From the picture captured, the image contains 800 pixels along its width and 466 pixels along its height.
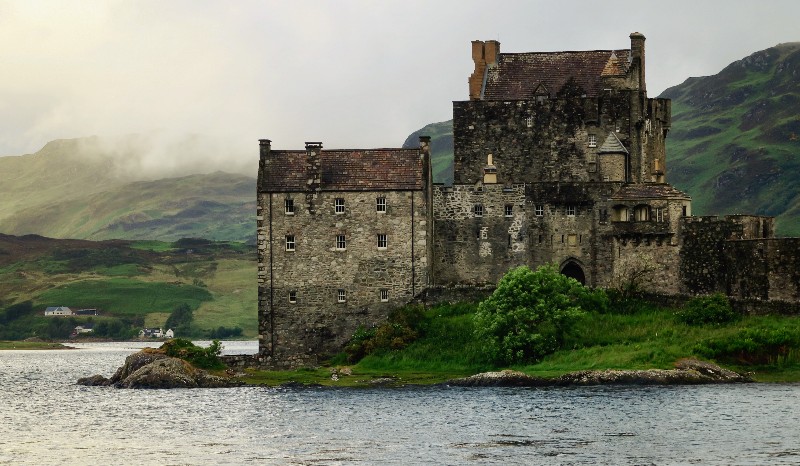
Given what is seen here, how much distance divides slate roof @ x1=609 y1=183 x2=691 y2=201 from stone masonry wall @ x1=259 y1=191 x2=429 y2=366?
1337 cm

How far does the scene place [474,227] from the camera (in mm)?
95312

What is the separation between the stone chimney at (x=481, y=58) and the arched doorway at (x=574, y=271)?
15.5m

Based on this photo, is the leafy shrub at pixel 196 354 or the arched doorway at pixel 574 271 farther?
the arched doorway at pixel 574 271

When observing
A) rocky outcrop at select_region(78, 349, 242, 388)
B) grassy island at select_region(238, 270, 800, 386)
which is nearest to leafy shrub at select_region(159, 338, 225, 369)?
rocky outcrop at select_region(78, 349, 242, 388)

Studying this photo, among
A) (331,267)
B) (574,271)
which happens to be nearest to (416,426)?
(331,267)

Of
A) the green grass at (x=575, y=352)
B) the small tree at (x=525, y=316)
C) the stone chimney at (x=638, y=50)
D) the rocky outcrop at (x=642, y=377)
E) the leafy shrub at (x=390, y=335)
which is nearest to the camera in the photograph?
the rocky outcrop at (x=642, y=377)

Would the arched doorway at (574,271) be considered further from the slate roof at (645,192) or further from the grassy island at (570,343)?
the slate roof at (645,192)

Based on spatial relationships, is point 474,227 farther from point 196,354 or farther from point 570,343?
point 196,354

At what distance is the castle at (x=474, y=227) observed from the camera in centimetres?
9138

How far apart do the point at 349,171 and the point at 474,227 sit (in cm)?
972

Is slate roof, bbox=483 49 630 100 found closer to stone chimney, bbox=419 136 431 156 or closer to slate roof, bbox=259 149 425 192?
stone chimney, bbox=419 136 431 156

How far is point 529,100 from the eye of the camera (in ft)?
323

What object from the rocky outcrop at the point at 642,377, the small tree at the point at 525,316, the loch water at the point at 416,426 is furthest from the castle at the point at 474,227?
the rocky outcrop at the point at 642,377

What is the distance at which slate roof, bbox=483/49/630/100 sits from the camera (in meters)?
99.4
